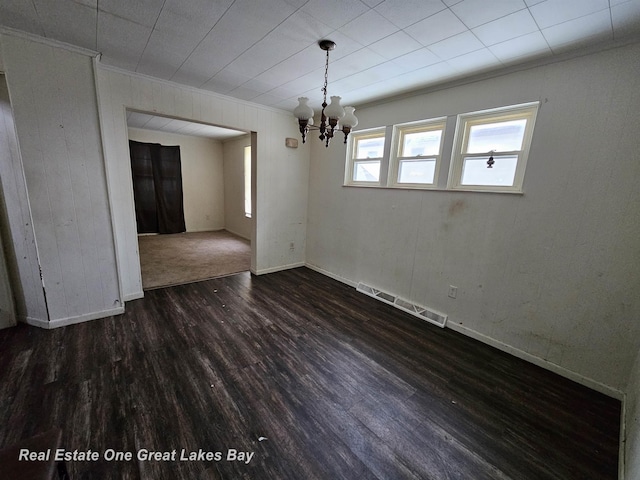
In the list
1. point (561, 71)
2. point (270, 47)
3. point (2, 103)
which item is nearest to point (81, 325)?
point (2, 103)

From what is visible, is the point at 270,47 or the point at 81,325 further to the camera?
the point at 81,325

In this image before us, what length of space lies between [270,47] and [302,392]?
2.74 meters

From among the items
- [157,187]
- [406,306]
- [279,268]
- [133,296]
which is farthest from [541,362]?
[157,187]

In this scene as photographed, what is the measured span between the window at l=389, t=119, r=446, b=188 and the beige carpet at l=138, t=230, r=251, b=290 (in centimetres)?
292

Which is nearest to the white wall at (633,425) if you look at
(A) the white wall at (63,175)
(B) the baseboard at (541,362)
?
(B) the baseboard at (541,362)

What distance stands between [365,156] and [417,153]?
2.66 feet

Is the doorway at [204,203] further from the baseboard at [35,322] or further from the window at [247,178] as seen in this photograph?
the baseboard at [35,322]

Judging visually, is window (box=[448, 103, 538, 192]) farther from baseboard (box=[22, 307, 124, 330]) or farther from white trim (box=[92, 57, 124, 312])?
baseboard (box=[22, 307, 124, 330])

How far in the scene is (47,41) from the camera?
2.20 meters

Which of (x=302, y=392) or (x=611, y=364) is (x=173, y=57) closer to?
(x=302, y=392)

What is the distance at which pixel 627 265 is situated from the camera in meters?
1.92

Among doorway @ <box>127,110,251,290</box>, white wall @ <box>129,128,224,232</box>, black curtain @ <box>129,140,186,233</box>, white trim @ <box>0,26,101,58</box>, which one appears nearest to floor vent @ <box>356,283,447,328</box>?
doorway @ <box>127,110,251,290</box>

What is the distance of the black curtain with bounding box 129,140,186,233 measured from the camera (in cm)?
620

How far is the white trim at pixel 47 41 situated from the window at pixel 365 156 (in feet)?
9.60
